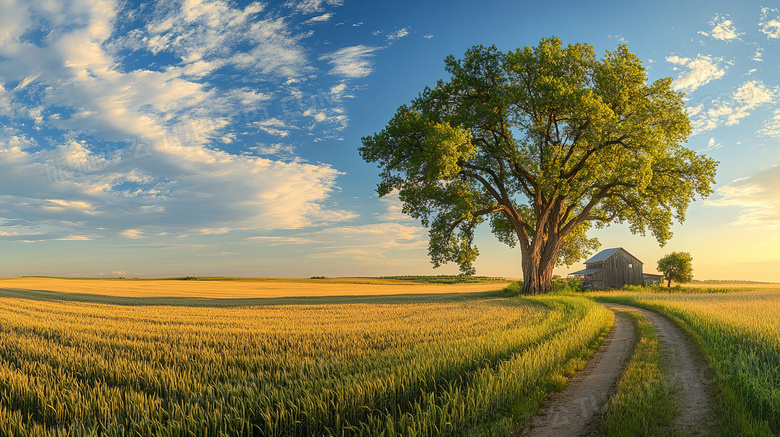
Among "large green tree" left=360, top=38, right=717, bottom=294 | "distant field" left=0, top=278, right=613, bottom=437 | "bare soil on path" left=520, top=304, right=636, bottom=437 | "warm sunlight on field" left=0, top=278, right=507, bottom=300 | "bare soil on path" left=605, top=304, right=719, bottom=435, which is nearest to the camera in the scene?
"distant field" left=0, top=278, right=613, bottom=437

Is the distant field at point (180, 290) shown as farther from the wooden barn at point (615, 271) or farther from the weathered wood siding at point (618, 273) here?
the weathered wood siding at point (618, 273)

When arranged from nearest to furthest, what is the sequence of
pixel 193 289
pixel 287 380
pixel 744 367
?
pixel 287 380 → pixel 744 367 → pixel 193 289

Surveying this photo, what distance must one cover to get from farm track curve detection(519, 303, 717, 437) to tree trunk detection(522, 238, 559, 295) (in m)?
19.4

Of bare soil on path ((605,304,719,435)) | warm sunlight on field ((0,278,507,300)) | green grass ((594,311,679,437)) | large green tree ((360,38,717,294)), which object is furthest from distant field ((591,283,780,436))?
warm sunlight on field ((0,278,507,300))

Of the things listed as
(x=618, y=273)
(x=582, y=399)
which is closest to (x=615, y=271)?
(x=618, y=273)

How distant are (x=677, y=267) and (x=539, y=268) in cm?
4531

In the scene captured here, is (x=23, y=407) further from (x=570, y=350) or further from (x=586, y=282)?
(x=586, y=282)

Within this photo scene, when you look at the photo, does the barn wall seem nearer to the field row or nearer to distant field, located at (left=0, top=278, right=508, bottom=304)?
distant field, located at (left=0, top=278, right=508, bottom=304)

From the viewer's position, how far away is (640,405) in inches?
240

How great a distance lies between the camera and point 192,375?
7266 mm

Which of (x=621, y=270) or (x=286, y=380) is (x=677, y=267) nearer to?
(x=621, y=270)

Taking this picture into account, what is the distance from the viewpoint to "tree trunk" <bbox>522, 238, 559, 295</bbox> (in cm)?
3136

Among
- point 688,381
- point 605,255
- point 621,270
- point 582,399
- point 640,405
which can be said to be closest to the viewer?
point 640,405

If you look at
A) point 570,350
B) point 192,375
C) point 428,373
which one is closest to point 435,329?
point 570,350
